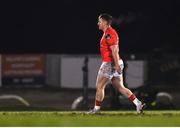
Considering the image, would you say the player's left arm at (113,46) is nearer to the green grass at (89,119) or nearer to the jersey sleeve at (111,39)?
the jersey sleeve at (111,39)

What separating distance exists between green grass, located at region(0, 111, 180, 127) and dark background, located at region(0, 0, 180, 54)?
1297 centimetres

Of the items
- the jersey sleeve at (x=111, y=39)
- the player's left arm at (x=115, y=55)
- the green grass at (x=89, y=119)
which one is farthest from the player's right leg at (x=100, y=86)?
the jersey sleeve at (x=111, y=39)

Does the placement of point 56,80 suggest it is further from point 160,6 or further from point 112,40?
point 112,40

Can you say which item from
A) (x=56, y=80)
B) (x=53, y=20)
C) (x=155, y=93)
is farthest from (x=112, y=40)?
(x=53, y=20)

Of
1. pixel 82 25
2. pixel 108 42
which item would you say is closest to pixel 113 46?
pixel 108 42

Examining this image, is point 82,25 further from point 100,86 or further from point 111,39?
point 111,39

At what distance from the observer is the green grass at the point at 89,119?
42.2 ft

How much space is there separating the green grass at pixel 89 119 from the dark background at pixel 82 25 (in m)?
13.0

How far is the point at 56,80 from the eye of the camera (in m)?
26.8

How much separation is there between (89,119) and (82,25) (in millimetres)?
15045

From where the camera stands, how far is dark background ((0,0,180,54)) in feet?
90.8

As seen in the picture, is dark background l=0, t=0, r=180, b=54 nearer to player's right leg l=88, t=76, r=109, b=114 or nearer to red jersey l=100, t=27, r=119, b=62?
player's right leg l=88, t=76, r=109, b=114

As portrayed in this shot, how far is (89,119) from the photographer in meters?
13.6

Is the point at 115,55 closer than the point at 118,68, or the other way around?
the point at 115,55
